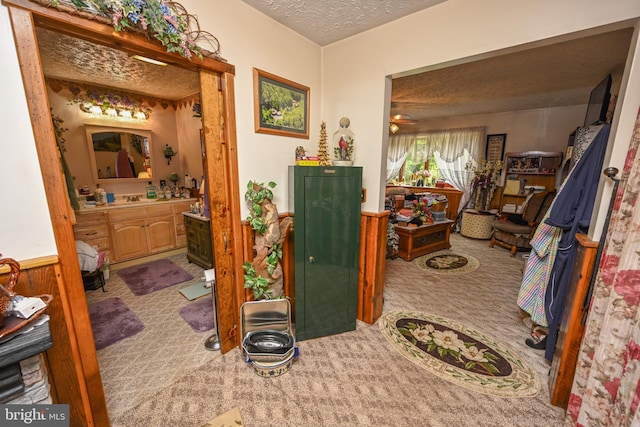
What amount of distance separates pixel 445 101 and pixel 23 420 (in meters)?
5.36

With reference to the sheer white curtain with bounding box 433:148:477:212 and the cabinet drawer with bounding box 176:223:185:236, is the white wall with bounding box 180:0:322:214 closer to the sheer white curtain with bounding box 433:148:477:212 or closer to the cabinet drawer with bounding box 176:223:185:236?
the cabinet drawer with bounding box 176:223:185:236

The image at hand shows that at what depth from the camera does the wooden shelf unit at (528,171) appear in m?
4.57

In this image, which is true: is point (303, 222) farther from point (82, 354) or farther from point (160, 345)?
point (160, 345)

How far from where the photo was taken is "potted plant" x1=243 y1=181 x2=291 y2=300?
74.0 inches

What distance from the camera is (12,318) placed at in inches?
38.1

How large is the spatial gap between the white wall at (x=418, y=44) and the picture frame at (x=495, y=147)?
445cm

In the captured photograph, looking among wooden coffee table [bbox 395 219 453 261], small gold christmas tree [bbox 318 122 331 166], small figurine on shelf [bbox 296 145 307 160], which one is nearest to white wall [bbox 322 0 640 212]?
small gold christmas tree [bbox 318 122 331 166]

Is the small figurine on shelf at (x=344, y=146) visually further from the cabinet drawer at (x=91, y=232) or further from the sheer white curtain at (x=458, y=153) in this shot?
the sheer white curtain at (x=458, y=153)

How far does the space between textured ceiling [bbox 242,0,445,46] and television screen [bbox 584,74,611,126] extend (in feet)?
7.60

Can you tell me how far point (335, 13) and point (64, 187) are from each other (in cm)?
197

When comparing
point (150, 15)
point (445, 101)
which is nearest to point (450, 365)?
point (150, 15)

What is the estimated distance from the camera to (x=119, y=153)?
3789 mm

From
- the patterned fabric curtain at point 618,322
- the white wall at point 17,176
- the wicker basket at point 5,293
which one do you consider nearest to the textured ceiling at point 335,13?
the white wall at point 17,176

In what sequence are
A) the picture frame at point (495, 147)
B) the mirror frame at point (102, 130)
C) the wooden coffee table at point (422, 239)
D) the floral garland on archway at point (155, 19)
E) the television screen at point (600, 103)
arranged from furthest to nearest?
the picture frame at point (495, 147) < the wooden coffee table at point (422, 239) < the mirror frame at point (102, 130) < the television screen at point (600, 103) < the floral garland on archway at point (155, 19)
